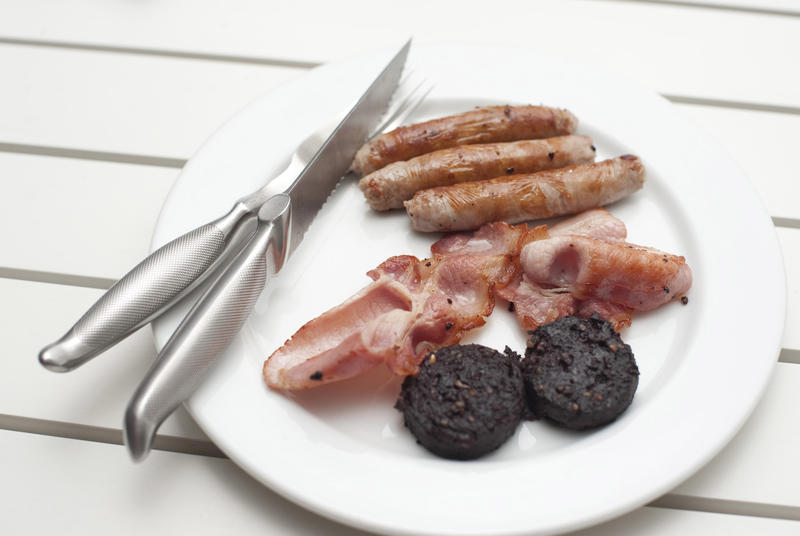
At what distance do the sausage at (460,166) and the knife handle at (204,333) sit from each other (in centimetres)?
41

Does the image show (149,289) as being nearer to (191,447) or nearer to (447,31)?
(191,447)

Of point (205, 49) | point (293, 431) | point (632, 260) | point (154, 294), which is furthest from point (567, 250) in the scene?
point (205, 49)

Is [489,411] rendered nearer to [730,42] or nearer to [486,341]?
[486,341]

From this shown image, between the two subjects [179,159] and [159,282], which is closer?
[159,282]

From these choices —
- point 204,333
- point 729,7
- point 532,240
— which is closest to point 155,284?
point 204,333

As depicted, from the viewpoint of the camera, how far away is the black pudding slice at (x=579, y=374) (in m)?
1.67

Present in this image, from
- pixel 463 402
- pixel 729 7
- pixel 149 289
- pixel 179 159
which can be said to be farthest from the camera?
pixel 729 7

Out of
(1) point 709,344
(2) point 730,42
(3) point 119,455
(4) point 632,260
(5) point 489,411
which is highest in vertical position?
(2) point 730,42

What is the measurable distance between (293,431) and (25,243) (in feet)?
4.24

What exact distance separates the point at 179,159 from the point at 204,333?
3.91 ft

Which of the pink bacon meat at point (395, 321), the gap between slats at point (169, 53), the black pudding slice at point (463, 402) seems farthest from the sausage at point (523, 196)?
the gap between slats at point (169, 53)

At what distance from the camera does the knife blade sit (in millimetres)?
1562

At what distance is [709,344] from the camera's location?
185 cm

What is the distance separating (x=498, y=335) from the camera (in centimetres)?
199
